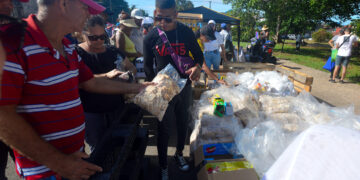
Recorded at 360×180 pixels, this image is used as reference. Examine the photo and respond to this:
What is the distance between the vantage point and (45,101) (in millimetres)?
905

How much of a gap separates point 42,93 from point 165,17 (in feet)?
4.92

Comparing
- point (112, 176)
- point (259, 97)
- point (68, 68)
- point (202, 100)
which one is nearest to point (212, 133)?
point (202, 100)

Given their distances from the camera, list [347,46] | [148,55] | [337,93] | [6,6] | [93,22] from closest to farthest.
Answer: [6,6], [93,22], [148,55], [337,93], [347,46]

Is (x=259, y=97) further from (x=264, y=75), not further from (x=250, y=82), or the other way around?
(x=264, y=75)

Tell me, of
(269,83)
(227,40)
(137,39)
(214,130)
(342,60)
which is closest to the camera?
(214,130)

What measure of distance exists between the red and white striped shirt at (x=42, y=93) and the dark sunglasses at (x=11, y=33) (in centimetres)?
4

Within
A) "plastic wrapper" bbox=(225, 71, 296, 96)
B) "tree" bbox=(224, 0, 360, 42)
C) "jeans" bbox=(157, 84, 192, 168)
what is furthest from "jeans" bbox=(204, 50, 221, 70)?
→ "tree" bbox=(224, 0, 360, 42)

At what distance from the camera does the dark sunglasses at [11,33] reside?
74 cm

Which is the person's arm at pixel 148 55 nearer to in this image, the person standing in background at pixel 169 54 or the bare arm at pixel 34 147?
the person standing in background at pixel 169 54

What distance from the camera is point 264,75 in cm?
373

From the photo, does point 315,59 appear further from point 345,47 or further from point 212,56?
point 212,56

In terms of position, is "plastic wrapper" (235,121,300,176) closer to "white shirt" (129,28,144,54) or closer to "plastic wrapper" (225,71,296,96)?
"plastic wrapper" (225,71,296,96)

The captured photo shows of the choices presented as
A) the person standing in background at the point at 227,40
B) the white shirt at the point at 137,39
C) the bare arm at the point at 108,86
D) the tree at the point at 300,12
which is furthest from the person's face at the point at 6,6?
the tree at the point at 300,12

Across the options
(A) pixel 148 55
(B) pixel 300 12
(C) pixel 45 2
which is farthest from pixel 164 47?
(B) pixel 300 12
